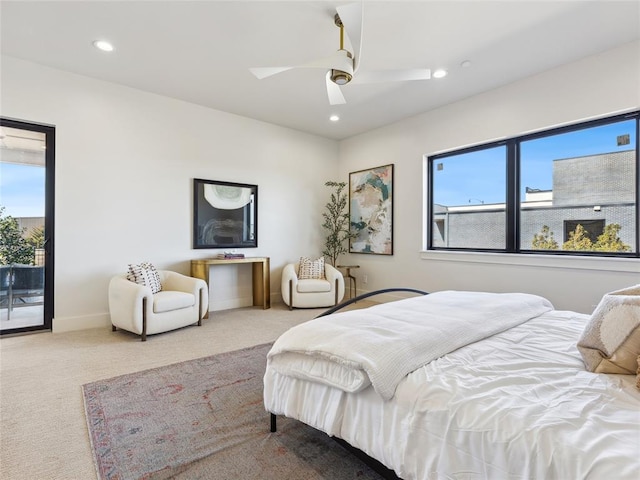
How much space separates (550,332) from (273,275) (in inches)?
171

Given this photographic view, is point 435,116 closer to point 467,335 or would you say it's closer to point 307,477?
point 467,335

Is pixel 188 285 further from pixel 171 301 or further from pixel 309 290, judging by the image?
pixel 309 290

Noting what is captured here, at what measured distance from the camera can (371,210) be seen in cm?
570

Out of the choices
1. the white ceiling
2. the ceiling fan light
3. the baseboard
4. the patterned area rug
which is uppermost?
the white ceiling

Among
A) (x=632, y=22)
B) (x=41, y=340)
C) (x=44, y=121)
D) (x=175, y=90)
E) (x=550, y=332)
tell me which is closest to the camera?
(x=550, y=332)

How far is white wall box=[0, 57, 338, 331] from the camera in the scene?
3.73m

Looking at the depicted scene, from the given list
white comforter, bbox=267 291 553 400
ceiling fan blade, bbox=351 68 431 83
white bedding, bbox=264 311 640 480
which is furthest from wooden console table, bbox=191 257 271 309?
white bedding, bbox=264 311 640 480

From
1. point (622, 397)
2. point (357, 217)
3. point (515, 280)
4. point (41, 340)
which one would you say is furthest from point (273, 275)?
point (622, 397)

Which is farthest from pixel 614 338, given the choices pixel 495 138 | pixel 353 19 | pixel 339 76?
pixel 495 138

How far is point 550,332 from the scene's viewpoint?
175 cm

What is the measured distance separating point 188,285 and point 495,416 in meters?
3.73

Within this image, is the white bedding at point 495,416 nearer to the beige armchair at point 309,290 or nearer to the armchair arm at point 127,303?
the armchair arm at point 127,303

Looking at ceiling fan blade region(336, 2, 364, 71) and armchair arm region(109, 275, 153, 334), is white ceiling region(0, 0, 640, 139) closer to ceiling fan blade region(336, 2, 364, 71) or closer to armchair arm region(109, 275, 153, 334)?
ceiling fan blade region(336, 2, 364, 71)

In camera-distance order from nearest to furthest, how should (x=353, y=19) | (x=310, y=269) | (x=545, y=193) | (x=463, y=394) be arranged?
(x=463, y=394), (x=353, y=19), (x=545, y=193), (x=310, y=269)
